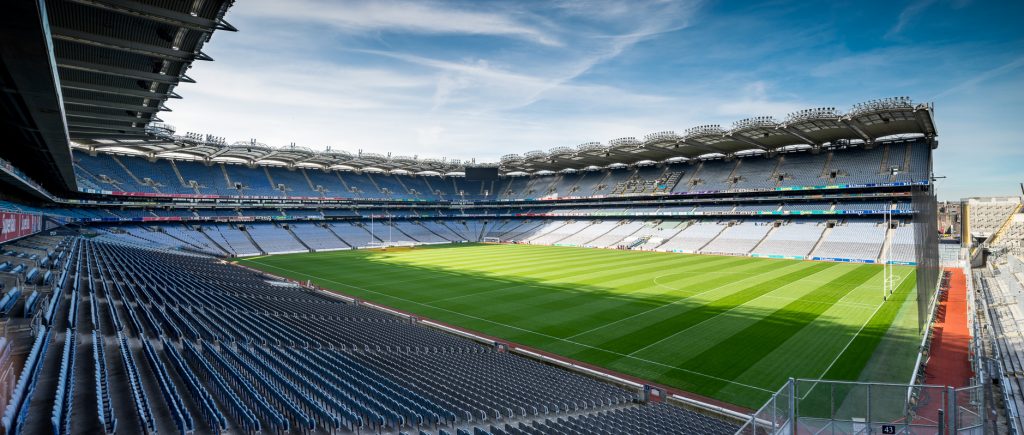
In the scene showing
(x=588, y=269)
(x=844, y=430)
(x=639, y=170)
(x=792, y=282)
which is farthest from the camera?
(x=639, y=170)

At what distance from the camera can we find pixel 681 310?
23.3 m

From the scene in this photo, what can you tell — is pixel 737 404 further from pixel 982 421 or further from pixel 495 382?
pixel 495 382

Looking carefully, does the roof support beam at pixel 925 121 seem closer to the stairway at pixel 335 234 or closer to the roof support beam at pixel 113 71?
the roof support beam at pixel 113 71

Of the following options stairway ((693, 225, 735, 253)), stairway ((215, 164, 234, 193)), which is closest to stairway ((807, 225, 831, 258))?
stairway ((693, 225, 735, 253))

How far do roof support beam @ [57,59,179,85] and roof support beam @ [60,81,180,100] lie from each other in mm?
1294

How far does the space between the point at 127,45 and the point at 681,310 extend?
80.7 feet

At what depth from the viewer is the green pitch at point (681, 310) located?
15789 millimetres

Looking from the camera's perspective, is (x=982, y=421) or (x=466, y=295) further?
(x=466, y=295)

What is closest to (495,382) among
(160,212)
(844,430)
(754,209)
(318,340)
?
(318,340)

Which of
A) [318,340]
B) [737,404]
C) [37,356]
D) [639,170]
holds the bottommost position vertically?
[737,404]

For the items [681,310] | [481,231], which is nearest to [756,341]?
[681,310]

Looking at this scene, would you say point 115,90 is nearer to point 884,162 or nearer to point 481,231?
point 481,231

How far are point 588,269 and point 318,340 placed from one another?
26.1 meters

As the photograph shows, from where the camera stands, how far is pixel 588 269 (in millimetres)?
37906
